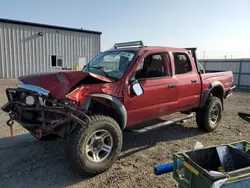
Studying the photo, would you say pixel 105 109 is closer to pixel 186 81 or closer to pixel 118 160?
pixel 118 160

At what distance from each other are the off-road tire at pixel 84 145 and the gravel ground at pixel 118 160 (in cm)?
17

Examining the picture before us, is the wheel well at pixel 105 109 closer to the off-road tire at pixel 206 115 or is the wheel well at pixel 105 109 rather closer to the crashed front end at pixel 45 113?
the crashed front end at pixel 45 113

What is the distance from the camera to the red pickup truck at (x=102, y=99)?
326 centimetres

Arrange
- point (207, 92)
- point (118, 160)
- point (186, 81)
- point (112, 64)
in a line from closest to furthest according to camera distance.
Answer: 1. point (118, 160)
2. point (112, 64)
3. point (186, 81)
4. point (207, 92)

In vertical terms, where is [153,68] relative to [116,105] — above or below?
above

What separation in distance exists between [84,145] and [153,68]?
8.85 ft

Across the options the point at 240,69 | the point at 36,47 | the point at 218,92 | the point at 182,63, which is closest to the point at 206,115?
the point at 218,92

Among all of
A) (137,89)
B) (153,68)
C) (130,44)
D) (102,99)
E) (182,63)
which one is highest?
(130,44)

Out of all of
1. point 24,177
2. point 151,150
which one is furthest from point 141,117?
point 24,177

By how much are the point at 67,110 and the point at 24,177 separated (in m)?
1.31

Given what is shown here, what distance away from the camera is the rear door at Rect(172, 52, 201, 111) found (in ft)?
16.2

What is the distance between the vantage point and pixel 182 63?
5297 mm

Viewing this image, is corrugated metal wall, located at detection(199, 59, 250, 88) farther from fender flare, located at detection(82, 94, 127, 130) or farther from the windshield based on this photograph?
fender flare, located at detection(82, 94, 127, 130)

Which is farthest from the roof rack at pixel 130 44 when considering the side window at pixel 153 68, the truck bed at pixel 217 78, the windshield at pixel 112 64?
the truck bed at pixel 217 78
